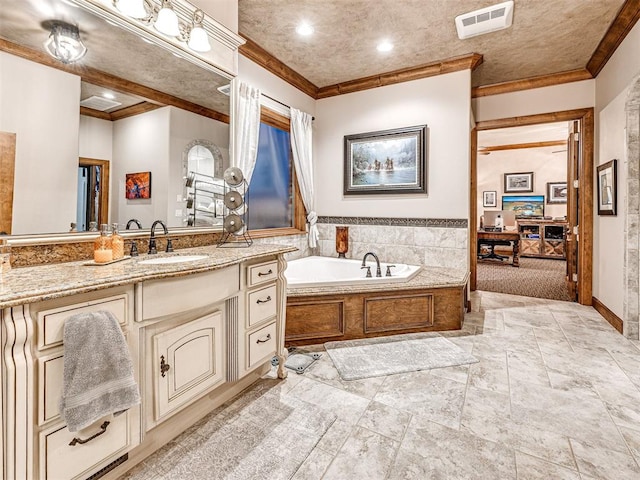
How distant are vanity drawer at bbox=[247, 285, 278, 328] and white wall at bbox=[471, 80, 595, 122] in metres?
3.82

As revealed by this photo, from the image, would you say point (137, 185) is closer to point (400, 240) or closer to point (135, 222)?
A: point (135, 222)

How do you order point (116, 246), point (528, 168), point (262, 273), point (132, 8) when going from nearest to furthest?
point (116, 246) < point (132, 8) < point (262, 273) < point (528, 168)

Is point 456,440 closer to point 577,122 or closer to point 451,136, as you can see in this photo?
point 451,136

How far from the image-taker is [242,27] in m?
2.96

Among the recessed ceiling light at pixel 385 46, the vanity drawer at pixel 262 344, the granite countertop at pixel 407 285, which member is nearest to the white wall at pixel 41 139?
the vanity drawer at pixel 262 344

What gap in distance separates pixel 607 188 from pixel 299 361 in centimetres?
350

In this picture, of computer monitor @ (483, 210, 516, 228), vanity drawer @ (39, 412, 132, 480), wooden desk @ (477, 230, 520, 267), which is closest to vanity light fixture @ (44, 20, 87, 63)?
vanity drawer @ (39, 412, 132, 480)

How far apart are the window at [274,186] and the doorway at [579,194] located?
2210mm

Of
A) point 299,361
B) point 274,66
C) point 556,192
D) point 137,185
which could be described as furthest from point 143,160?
point 556,192

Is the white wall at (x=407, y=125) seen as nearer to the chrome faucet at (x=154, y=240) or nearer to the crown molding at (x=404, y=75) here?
the crown molding at (x=404, y=75)

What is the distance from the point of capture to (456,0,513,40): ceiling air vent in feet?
8.81

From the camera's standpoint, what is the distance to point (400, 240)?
3955 millimetres

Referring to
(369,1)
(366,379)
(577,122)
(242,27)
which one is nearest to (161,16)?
(242,27)

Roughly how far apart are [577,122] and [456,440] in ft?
14.6
